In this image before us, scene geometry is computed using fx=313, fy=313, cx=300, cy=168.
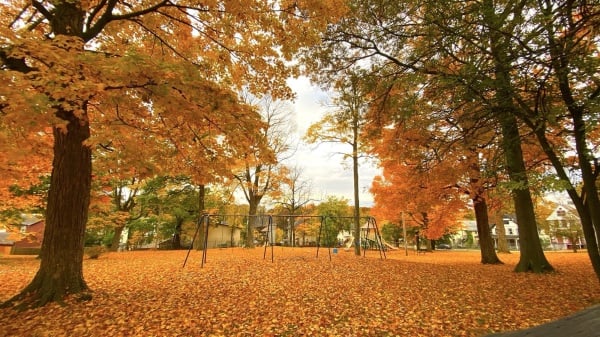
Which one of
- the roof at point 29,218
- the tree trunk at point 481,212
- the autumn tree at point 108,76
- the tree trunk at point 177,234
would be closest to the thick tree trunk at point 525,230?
the tree trunk at point 481,212

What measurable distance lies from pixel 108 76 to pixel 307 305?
5.13 m

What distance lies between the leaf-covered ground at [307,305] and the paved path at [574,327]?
400cm

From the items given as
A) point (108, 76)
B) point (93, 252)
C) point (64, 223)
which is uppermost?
point (108, 76)

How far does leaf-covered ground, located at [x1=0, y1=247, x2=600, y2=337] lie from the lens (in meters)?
4.81

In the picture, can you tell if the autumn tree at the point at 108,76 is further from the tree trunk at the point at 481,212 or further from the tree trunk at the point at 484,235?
the tree trunk at the point at 484,235

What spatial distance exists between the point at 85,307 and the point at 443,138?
10.1 meters

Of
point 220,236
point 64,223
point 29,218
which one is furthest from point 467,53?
point 29,218

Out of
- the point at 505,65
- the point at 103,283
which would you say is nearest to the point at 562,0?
the point at 505,65

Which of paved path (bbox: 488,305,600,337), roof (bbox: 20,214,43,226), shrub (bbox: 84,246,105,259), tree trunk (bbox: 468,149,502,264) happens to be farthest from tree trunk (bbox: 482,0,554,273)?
roof (bbox: 20,214,43,226)

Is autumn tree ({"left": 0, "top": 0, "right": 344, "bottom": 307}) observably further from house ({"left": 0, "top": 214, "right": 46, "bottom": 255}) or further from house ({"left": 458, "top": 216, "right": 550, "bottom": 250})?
house ({"left": 458, "top": 216, "right": 550, "bottom": 250})

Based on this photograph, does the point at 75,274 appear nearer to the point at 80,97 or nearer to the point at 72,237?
the point at 72,237

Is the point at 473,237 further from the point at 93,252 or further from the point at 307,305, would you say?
the point at 307,305

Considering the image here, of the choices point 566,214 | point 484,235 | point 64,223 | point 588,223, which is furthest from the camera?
point 566,214

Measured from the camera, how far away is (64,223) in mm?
6035
